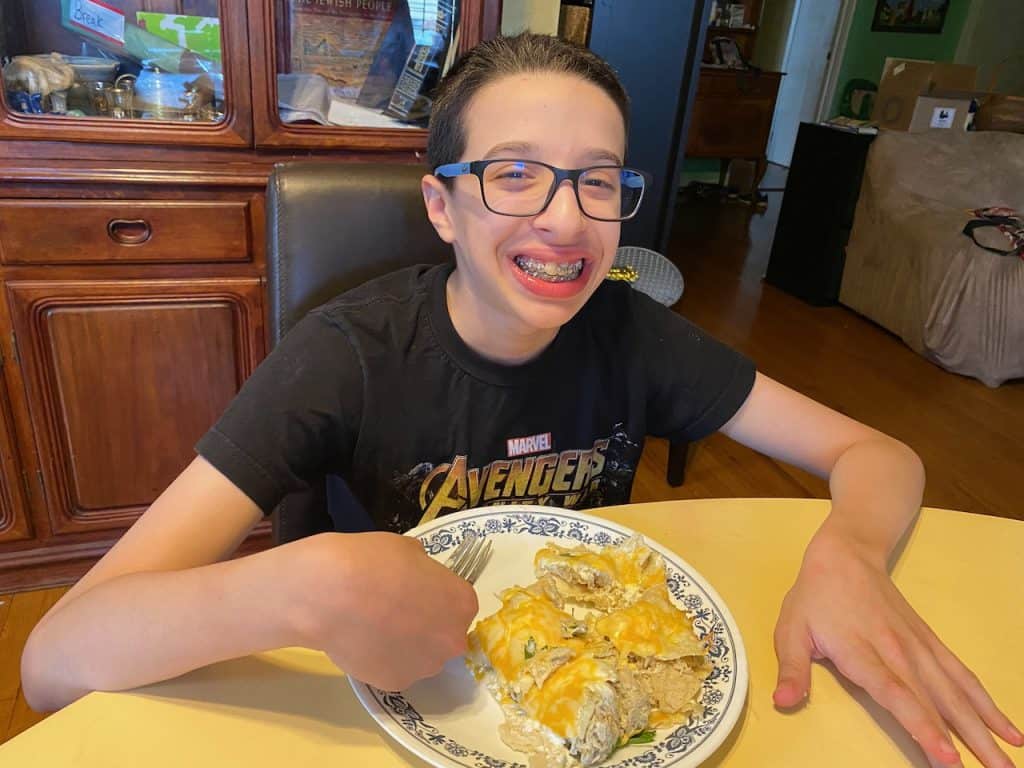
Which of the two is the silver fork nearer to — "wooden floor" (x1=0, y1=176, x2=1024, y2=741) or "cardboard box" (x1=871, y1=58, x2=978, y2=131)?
"wooden floor" (x1=0, y1=176, x2=1024, y2=741)

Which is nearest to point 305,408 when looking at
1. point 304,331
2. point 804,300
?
point 304,331

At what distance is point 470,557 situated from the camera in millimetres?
736

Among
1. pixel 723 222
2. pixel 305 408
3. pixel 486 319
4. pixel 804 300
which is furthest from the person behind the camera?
pixel 723 222

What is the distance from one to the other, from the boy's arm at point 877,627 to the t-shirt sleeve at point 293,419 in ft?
1.69

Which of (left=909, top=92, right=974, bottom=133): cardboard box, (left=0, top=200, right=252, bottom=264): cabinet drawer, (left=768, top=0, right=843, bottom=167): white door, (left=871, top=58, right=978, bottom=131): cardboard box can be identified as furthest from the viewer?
(left=768, top=0, right=843, bottom=167): white door

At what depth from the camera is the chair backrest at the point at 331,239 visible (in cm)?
98

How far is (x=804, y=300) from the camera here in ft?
13.8

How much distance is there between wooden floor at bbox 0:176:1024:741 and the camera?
2.37 meters

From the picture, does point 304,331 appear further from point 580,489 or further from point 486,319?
point 580,489

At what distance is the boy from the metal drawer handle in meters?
0.83

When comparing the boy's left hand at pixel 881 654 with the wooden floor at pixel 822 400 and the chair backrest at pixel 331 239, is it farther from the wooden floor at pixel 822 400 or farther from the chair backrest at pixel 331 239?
the wooden floor at pixel 822 400

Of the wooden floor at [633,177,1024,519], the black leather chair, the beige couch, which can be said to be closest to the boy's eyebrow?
the black leather chair

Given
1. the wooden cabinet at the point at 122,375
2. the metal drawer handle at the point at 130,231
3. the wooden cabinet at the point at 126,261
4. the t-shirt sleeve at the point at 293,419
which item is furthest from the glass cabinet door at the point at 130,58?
the t-shirt sleeve at the point at 293,419

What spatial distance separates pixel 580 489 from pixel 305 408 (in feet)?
1.32
